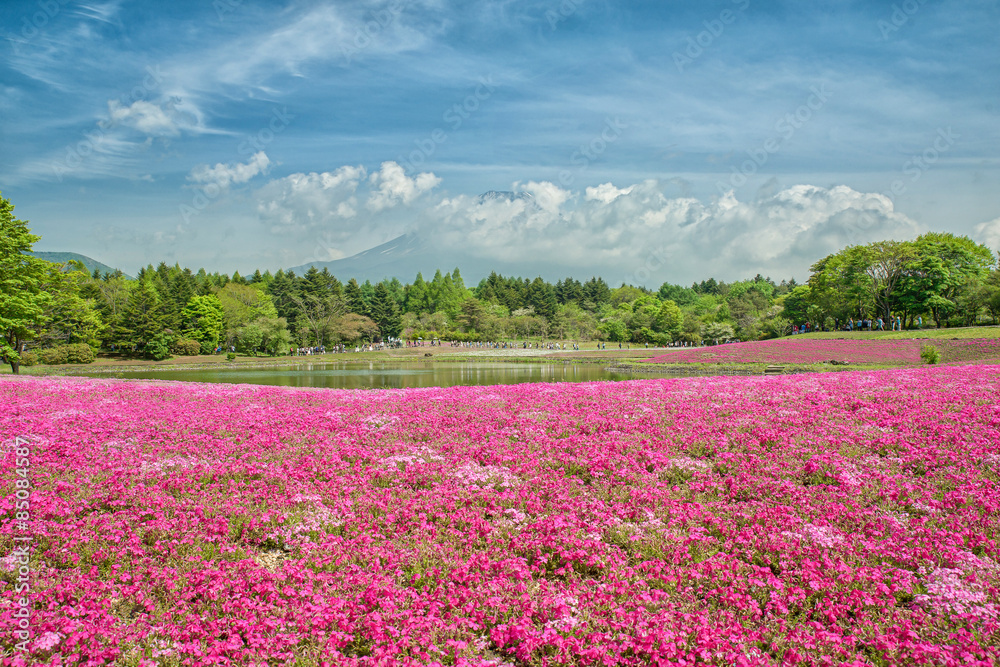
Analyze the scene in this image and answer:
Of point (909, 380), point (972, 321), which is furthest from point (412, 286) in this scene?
point (909, 380)

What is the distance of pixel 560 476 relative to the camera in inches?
341

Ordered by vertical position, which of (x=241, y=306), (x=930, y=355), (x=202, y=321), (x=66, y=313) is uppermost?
(x=241, y=306)

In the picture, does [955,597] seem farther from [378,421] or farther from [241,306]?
[241,306]

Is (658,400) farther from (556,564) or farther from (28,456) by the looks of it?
(28,456)

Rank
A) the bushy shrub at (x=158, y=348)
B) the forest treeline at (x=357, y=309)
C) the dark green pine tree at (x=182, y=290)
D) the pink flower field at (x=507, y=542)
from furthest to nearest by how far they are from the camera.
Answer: the dark green pine tree at (x=182, y=290), the bushy shrub at (x=158, y=348), the forest treeline at (x=357, y=309), the pink flower field at (x=507, y=542)

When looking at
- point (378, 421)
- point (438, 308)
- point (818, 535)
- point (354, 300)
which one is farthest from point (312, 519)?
point (438, 308)

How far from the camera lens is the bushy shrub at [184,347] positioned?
78062mm

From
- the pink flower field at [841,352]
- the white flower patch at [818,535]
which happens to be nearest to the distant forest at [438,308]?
the pink flower field at [841,352]

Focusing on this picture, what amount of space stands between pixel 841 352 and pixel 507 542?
51985 millimetres

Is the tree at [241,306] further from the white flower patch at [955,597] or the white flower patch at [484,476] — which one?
the white flower patch at [955,597]

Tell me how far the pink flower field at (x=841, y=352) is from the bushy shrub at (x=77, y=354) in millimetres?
66422

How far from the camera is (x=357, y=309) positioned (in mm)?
105500

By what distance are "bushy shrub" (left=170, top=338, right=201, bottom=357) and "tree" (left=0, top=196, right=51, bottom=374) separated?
42505 millimetres

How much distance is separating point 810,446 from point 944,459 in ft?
6.25
